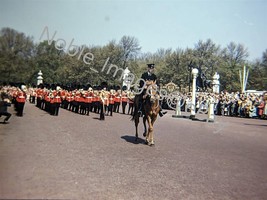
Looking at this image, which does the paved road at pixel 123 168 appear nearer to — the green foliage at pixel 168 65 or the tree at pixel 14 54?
the tree at pixel 14 54

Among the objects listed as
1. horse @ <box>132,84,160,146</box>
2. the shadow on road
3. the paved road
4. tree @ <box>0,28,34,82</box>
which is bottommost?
the paved road

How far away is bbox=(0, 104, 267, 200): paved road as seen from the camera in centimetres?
507

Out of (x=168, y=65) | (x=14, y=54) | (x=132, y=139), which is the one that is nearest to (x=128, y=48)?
(x=168, y=65)

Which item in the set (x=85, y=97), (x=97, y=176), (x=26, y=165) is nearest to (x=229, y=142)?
(x=97, y=176)

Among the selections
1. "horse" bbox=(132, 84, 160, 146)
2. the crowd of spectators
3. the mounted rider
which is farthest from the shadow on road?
the crowd of spectators

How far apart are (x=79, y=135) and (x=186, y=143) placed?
12.9ft

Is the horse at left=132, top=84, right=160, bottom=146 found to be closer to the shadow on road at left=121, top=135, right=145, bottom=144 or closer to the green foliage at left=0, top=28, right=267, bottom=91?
the shadow on road at left=121, top=135, right=145, bottom=144

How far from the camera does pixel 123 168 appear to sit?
262 inches

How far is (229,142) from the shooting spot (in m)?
11.4

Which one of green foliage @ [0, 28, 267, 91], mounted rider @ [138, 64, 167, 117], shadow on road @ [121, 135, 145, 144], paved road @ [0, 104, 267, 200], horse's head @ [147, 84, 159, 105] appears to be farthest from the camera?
green foliage @ [0, 28, 267, 91]

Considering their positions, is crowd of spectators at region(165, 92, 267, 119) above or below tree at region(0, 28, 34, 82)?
below

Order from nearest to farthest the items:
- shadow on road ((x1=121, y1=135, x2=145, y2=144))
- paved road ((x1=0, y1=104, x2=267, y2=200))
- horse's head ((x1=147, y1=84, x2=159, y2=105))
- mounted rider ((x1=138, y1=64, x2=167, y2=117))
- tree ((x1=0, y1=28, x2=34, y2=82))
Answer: paved road ((x1=0, y1=104, x2=267, y2=200)) → horse's head ((x1=147, y1=84, x2=159, y2=105)) → mounted rider ((x1=138, y1=64, x2=167, y2=117)) → shadow on road ((x1=121, y1=135, x2=145, y2=144)) → tree ((x1=0, y1=28, x2=34, y2=82))

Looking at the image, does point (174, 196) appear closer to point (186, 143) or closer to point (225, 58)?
point (186, 143)

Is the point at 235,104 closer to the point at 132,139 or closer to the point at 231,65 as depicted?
the point at 132,139
